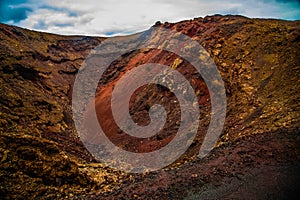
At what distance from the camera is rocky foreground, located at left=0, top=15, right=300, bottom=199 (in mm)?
8914

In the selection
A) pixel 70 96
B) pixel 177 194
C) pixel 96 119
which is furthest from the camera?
pixel 70 96

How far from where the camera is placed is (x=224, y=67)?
59.1ft

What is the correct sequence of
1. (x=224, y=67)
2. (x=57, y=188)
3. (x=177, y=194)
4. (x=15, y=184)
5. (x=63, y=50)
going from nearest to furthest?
(x=177, y=194) → (x=15, y=184) → (x=57, y=188) → (x=224, y=67) → (x=63, y=50)

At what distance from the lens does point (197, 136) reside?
45.1 ft

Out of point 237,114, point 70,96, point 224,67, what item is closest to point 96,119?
point 70,96

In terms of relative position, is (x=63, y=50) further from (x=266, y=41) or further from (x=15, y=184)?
(x=15, y=184)

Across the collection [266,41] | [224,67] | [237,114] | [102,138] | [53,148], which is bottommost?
[102,138]

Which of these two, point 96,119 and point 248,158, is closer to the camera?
point 248,158

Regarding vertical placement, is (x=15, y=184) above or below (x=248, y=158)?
below

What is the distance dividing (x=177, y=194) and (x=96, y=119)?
48.9 ft

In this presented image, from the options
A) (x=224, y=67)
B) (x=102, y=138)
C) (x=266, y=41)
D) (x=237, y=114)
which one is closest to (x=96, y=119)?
(x=102, y=138)

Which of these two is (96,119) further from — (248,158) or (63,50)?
(63,50)

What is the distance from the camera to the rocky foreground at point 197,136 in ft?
29.2

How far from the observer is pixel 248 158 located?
956cm
